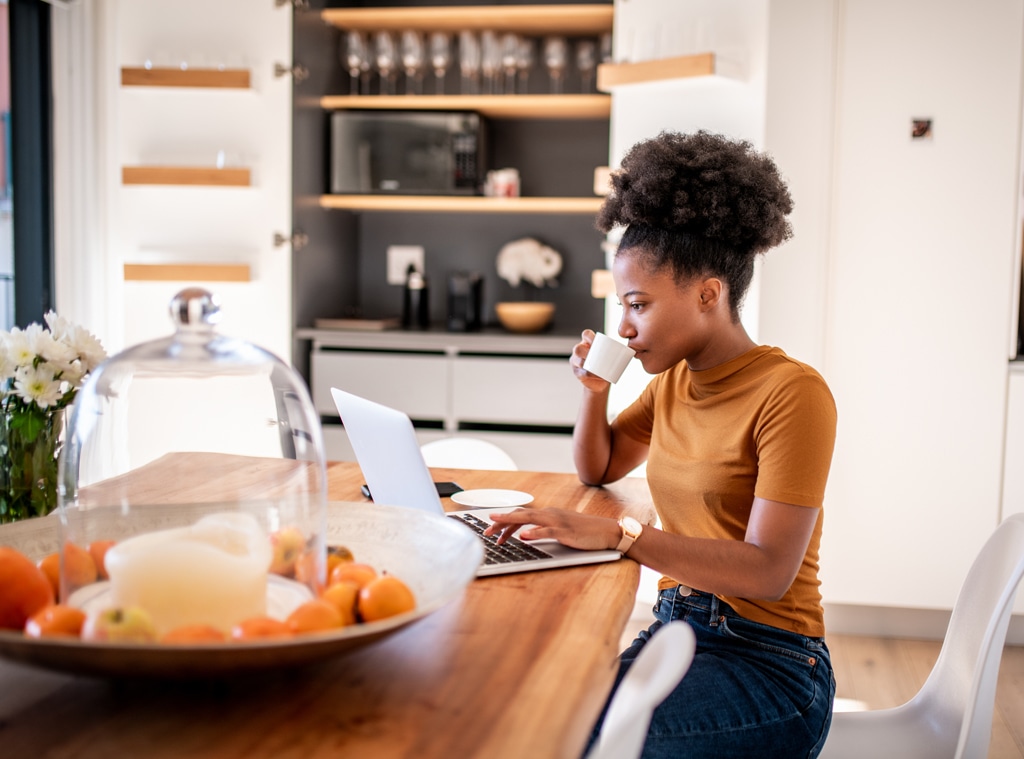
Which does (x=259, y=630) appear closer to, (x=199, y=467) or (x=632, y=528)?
(x=199, y=467)

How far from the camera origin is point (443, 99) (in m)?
3.62

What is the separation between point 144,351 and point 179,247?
264 cm

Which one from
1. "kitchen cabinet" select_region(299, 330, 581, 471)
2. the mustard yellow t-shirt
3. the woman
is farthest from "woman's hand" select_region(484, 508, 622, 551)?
"kitchen cabinet" select_region(299, 330, 581, 471)

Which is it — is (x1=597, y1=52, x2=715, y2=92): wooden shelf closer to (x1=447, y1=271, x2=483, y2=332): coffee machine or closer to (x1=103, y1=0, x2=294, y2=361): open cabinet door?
(x1=447, y1=271, x2=483, y2=332): coffee machine

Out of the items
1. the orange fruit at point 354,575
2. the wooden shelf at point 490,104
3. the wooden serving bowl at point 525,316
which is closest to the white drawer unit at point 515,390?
the wooden serving bowl at point 525,316

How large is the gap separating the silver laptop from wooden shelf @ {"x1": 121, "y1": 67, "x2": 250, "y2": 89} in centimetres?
230

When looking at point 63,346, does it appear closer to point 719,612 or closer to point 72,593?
point 72,593

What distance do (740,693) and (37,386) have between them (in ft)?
3.13

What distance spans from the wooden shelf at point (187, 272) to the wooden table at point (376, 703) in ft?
8.27

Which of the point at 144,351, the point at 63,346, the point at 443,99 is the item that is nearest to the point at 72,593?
the point at 144,351

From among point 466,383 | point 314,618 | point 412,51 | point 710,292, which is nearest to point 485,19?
point 412,51

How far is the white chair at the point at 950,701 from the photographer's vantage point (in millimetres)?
1341

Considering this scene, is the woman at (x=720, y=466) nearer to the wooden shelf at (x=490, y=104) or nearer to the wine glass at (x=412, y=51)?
the wooden shelf at (x=490, y=104)

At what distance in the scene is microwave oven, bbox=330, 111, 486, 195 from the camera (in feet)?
11.8
